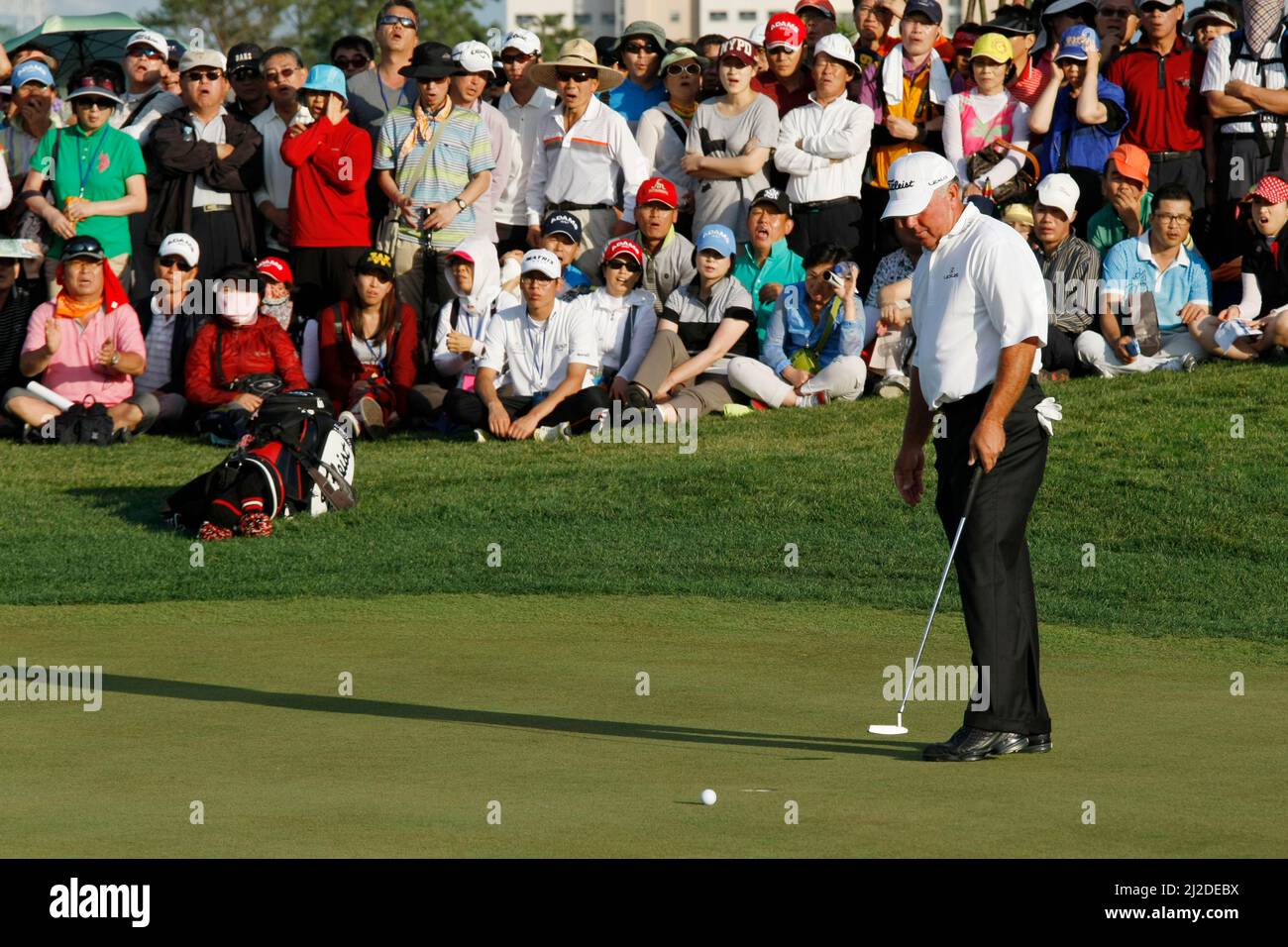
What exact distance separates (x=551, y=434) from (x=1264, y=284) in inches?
222

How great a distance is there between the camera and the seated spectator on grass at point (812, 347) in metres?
14.4

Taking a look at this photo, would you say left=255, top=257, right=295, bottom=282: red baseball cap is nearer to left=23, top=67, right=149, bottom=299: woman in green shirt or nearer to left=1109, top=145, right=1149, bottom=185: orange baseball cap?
left=23, top=67, right=149, bottom=299: woman in green shirt

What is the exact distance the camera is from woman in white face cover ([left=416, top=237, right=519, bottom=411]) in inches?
579

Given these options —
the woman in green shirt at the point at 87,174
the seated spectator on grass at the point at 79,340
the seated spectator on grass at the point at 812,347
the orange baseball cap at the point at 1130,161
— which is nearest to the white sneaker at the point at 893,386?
the seated spectator on grass at the point at 812,347

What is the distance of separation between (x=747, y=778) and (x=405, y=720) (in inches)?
67.4

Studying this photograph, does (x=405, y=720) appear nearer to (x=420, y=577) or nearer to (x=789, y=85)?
(x=420, y=577)

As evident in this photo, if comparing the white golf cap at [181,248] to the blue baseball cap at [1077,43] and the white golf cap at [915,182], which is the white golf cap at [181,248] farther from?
the white golf cap at [915,182]

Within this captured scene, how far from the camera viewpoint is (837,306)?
14398 millimetres

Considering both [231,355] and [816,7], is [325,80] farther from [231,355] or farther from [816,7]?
[816,7]

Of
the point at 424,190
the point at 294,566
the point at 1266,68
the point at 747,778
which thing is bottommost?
the point at 294,566

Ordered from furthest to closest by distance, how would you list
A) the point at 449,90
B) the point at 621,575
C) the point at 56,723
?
1. the point at 449,90
2. the point at 621,575
3. the point at 56,723

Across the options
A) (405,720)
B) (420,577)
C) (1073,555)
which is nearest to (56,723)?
(405,720)

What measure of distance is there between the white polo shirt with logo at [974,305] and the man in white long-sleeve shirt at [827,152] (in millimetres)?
8127

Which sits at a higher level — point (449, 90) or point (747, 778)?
point (449, 90)
